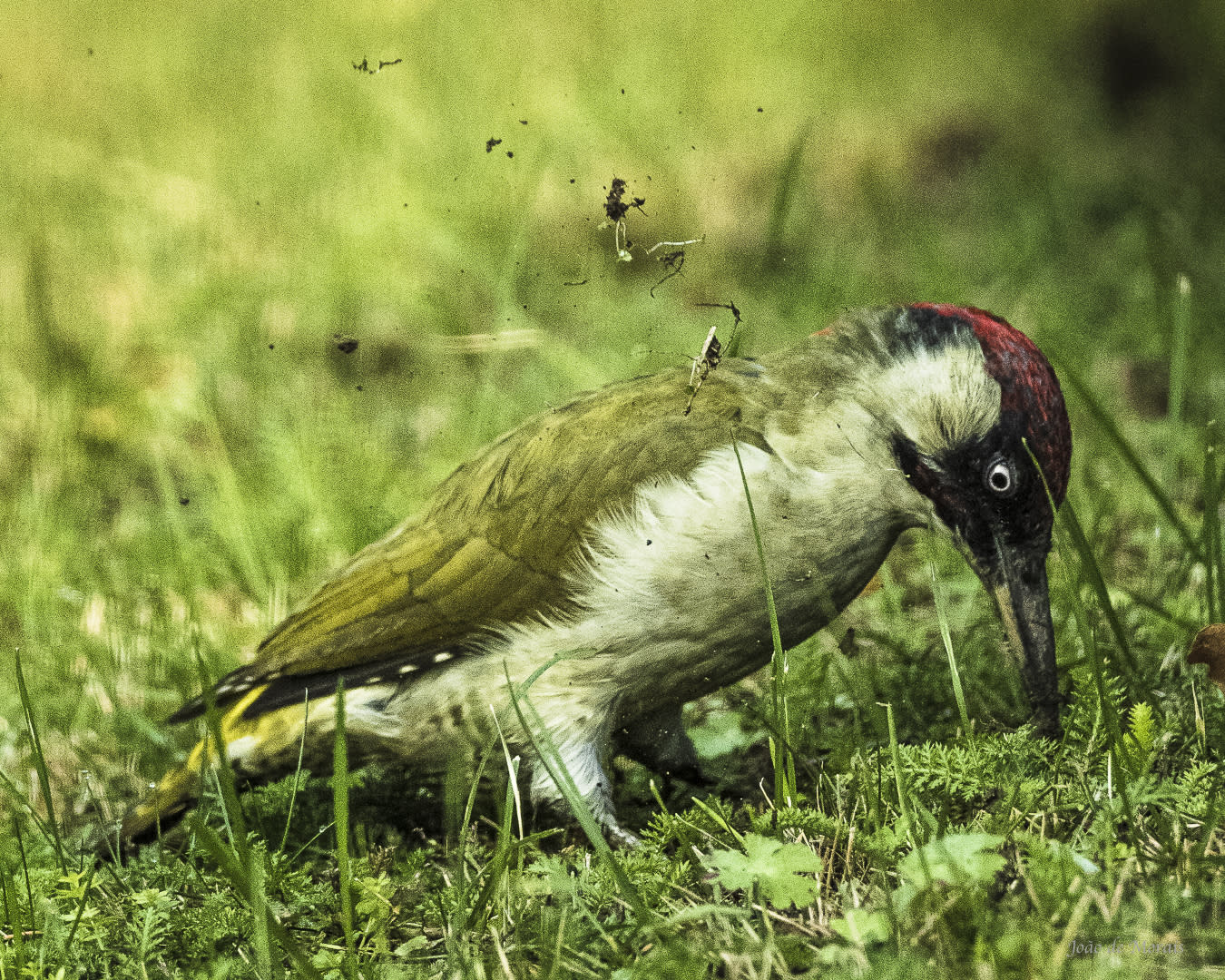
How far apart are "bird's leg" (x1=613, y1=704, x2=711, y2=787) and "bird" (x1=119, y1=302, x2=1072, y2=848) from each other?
88 mm

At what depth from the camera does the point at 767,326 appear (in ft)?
16.8

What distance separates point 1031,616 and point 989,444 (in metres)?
0.44

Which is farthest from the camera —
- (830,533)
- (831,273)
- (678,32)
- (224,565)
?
(678,32)

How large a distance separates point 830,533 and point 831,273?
2.43 m

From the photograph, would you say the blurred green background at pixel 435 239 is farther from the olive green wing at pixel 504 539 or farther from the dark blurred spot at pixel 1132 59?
the olive green wing at pixel 504 539

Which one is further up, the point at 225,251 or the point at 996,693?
the point at 225,251

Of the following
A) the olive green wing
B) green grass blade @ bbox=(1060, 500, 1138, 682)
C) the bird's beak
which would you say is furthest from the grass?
the olive green wing

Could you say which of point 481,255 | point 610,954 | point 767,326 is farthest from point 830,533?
point 481,255

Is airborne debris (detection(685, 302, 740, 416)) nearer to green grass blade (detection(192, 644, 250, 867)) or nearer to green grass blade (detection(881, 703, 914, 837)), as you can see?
green grass blade (detection(881, 703, 914, 837))

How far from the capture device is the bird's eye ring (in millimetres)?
2781

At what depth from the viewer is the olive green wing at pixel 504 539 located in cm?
298

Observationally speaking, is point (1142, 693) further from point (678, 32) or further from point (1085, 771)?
point (678, 32)

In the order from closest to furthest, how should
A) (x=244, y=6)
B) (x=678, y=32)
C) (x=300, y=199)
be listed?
(x=678, y=32) < (x=300, y=199) < (x=244, y=6)

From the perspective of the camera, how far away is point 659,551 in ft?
9.44
